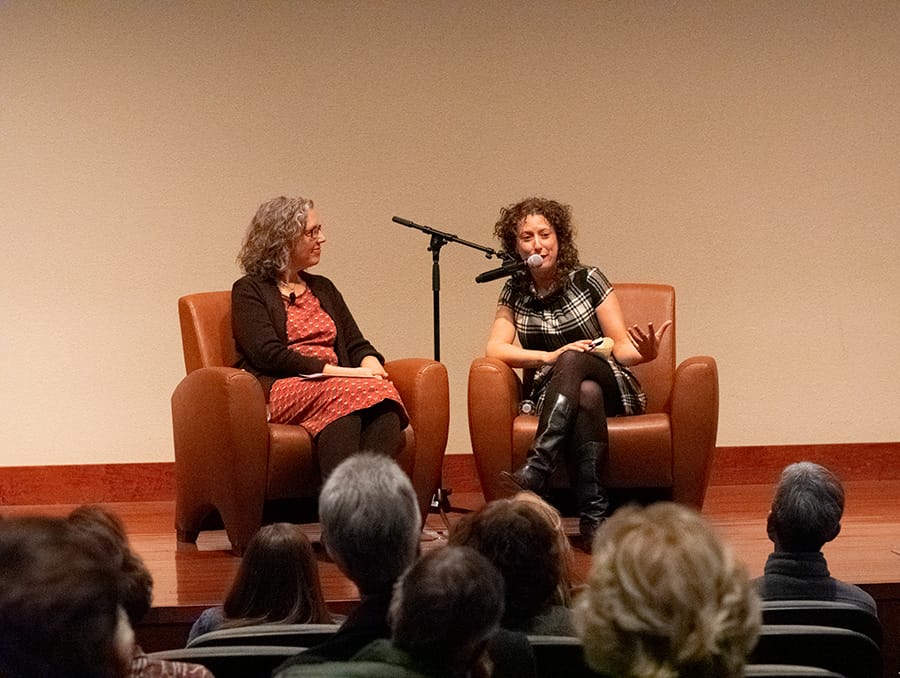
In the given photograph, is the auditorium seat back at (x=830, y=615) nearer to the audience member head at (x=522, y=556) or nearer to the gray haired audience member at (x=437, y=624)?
the audience member head at (x=522, y=556)

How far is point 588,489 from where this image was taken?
14.2ft

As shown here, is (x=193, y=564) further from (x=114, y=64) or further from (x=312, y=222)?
(x=114, y=64)

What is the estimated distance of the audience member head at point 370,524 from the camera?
2.04 meters

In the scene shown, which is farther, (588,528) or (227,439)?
(588,528)

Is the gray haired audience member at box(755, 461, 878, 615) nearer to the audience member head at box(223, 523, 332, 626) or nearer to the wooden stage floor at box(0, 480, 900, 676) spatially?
the wooden stage floor at box(0, 480, 900, 676)

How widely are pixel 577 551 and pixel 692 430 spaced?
593 mm

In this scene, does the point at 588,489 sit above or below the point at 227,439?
below

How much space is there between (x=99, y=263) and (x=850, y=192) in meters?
3.32

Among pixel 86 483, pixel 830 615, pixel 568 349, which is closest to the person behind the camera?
pixel 830 615

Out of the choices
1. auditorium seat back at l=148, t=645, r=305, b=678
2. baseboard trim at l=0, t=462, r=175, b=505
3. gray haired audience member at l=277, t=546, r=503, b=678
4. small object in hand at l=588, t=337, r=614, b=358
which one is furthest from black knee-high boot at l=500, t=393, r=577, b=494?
gray haired audience member at l=277, t=546, r=503, b=678

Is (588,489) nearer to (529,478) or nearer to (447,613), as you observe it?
(529,478)

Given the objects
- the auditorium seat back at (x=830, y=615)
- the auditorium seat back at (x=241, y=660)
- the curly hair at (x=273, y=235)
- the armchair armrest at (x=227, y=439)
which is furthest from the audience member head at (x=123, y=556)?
the curly hair at (x=273, y=235)

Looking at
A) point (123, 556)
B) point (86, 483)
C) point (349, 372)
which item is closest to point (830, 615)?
point (123, 556)

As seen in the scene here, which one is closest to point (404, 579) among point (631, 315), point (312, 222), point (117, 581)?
point (117, 581)
